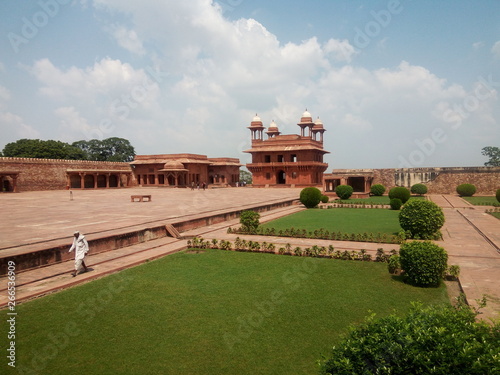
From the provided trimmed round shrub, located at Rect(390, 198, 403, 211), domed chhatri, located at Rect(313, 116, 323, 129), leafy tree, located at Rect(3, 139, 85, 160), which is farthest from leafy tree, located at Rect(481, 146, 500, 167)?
leafy tree, located at Rect(3, 139, 85, 160)

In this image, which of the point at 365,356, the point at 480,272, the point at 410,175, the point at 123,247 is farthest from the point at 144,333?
the point at 410,175

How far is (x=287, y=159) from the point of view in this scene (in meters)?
37.9

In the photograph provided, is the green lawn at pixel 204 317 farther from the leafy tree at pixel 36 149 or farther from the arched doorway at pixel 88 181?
the leafy tree at pixel 36 149

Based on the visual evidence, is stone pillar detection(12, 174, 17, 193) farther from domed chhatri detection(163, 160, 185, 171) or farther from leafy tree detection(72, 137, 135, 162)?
leafy tree detection(72, 137, 135, 162)

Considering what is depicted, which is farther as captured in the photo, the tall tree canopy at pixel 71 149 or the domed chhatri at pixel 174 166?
the tall tree canopy at pixel 71 149

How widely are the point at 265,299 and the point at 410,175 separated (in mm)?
29072

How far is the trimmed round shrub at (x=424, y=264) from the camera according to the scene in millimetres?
5258

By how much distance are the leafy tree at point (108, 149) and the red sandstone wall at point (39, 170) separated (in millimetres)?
23538

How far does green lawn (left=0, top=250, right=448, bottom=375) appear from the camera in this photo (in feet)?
10.6

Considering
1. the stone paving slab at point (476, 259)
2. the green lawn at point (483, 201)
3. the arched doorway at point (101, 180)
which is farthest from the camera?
the arched doorway at point (101, 180)

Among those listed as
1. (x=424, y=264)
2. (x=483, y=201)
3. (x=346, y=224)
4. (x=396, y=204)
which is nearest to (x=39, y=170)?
(x=346, y=224)

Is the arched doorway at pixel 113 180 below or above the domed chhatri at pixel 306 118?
below

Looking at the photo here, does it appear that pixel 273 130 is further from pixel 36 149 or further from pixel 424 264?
pixel 424 264

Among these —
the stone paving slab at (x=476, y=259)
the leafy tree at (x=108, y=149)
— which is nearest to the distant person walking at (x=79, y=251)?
the stone paving slab at (x=476, y=259)
